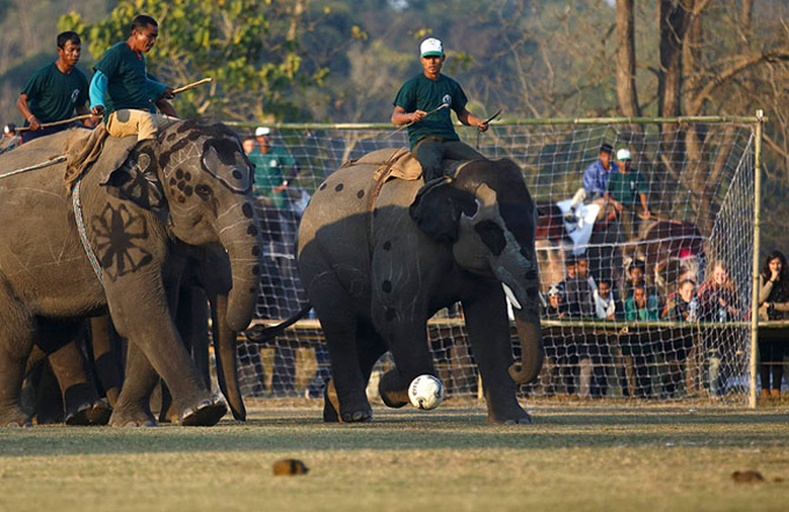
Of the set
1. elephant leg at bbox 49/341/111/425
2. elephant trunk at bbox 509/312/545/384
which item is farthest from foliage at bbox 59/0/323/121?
elephant trunk at bbox 509/312/545/384

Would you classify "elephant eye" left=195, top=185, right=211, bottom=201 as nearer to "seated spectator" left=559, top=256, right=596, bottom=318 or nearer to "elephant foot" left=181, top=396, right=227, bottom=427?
"elephant foot" left=181, top=396, right=227, bottom=427

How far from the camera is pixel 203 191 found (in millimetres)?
12586

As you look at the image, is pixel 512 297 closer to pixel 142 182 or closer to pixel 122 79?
pixel 142 182

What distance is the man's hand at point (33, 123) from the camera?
1407cm

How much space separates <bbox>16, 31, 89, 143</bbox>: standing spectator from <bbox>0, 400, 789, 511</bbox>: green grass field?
3138mm

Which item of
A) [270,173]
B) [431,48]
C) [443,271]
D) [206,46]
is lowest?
[443,271]

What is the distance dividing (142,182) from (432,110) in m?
2.15

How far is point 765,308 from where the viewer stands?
63.1 ft

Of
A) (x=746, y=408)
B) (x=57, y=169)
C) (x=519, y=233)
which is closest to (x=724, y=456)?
(x=519, y=233)

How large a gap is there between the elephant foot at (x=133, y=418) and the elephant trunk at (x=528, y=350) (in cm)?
246

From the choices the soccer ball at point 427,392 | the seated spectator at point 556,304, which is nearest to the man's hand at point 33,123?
the soccer ball at point 427,392

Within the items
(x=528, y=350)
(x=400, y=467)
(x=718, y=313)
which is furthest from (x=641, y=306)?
(x=400, y=467)

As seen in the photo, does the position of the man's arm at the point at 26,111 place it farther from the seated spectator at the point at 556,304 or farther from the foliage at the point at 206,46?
the foliage at the point at 206,46

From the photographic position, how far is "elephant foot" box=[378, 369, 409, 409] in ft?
42.5
